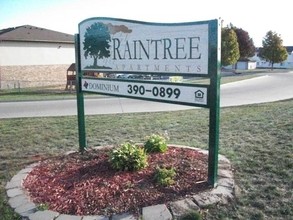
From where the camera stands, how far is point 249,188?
4.07 meters

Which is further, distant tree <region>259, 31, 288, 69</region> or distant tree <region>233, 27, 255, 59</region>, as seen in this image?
distant tree <region>233, 27, 255, 59</region>

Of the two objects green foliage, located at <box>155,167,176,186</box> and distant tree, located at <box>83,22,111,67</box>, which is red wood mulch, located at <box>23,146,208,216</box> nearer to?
green foliage, located at <box>155,167,176,186</box>

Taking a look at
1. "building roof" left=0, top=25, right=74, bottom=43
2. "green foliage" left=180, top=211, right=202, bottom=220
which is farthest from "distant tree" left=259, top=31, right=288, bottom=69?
"green foliage" left=180, top=211, right=202, bottom=220

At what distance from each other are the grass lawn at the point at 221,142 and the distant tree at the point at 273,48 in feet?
162

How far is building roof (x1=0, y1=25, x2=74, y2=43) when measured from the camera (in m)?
28.8

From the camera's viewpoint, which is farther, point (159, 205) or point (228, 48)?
point (228, 48)

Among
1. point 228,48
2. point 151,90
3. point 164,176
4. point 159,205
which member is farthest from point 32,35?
point 159,205

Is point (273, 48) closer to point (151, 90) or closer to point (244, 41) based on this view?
point (244, 41)

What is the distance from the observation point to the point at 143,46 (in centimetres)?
471

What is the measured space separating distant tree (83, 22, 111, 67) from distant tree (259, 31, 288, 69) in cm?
5476

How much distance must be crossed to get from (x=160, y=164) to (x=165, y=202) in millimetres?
1039

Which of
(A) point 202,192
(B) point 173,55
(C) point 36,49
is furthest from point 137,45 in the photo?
(C) point 36,49

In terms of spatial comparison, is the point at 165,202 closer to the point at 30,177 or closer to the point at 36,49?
the point at 30,177

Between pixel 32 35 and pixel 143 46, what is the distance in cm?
2857
